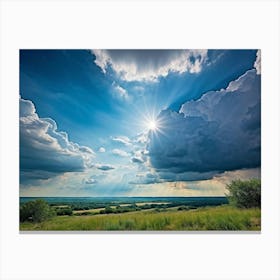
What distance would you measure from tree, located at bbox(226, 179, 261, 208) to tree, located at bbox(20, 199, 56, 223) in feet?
6.13

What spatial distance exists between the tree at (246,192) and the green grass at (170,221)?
0.20ft

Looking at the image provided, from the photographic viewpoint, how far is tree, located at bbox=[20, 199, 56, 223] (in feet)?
15.3

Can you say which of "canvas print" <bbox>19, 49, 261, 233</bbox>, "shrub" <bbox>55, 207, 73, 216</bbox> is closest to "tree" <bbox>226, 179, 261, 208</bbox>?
"canvas print" <bbox>19, 49, 261, 233</bbox>

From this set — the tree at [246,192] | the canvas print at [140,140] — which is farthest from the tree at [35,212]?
the tree at [246,192]

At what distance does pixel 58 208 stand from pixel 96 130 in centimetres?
89

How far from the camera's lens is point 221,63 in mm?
4727

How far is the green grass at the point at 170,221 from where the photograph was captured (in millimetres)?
4680

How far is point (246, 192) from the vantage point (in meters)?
4.72

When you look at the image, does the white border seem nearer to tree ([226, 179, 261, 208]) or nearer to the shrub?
tree ([226, 179, 261, 208])
